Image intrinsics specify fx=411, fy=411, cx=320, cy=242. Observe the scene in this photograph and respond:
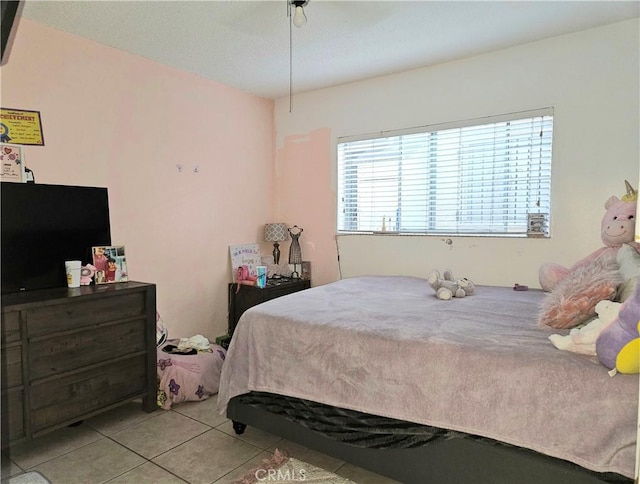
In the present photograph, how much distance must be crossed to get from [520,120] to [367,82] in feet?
4.33

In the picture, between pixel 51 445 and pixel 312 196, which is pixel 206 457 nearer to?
pixel 51 445

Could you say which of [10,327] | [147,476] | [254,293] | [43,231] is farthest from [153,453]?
[254,293]

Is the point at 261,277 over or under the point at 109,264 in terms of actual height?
under

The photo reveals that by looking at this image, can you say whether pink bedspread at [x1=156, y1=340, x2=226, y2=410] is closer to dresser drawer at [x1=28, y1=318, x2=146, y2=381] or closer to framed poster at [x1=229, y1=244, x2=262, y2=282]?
dresser drawer at [x1=28, y1=318, x2=146, y2=381]

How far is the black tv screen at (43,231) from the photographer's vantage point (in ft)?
7.41

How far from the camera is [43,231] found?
2393 millimetres

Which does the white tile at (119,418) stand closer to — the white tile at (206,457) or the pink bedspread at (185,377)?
the pink bedspread at (185,377)

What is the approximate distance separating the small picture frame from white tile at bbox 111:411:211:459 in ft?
2.93

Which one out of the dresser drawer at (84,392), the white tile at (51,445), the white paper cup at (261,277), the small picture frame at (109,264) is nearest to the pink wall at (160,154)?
the small picture frame at (109,264)

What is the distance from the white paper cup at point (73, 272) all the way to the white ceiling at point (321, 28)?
4.76 feet

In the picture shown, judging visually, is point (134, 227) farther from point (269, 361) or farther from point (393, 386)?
point (393, 386)

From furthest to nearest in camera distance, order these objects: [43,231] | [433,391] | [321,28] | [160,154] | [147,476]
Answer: [160,154] → [321,28] → [43,231] → [147,476] → [433,391]

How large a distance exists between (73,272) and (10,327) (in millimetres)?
557

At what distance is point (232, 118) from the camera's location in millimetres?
3770
